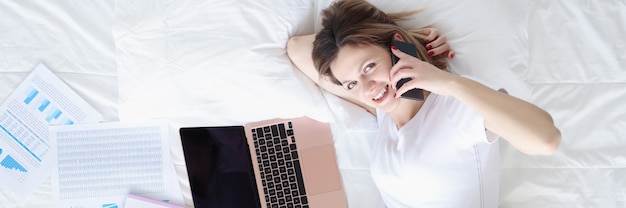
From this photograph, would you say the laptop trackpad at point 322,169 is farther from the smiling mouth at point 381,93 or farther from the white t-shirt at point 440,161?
the smiling mouth at point 381,93

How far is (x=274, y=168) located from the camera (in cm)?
151

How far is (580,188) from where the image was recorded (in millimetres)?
1379

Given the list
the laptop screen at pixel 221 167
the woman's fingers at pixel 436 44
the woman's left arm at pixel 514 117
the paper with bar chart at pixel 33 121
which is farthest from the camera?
the paper with bar chart at pixel 33 121

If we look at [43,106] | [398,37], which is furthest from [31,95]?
[398,37]

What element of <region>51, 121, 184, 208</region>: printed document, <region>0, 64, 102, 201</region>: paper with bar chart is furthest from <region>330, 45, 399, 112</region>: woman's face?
<region>0, 64, 102, 201</region>: paper with bar chart

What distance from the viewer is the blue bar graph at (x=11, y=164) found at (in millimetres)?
1596

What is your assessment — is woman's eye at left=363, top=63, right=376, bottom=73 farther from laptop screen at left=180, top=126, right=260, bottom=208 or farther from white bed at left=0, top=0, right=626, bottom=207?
laptop screen at left=180, top=126, right=260, bottom=208

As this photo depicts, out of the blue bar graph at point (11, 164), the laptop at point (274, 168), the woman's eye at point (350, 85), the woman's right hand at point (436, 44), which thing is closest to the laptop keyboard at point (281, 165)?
the laptop at point (274, 168)

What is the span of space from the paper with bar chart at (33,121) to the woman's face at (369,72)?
0.88 m

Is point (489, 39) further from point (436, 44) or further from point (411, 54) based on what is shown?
point (411, 54)

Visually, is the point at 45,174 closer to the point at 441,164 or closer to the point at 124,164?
the point at 124,164

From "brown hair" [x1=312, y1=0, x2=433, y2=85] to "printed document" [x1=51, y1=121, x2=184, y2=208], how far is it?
2.25 ft

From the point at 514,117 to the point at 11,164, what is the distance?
4.95 feet

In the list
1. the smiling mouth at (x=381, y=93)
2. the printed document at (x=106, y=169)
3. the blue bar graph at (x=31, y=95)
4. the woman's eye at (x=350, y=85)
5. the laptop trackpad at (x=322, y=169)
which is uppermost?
the blue bar graph at (x=31, y=95)
